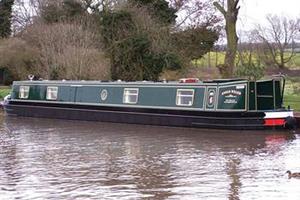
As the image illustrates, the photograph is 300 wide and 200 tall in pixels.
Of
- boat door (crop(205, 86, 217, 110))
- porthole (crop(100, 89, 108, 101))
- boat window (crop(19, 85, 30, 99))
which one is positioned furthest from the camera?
boat window (crop(19, 85, 30, 99))

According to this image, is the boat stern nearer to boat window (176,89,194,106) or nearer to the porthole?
boat window (176,89,194,106)

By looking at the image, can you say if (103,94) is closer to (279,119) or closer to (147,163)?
(279,119)

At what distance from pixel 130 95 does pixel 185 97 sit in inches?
98.9

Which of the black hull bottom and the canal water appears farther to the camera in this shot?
the black hull bottom

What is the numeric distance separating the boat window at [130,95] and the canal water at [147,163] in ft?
5.60

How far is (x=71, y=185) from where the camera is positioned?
10.5 metres

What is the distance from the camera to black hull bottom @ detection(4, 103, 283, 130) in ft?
61.5

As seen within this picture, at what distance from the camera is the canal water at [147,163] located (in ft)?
32.5

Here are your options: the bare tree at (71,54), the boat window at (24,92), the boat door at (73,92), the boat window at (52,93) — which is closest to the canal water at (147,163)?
the boat door at (73,92)

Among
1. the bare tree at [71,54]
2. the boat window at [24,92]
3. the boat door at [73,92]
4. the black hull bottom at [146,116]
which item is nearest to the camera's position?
A: the black hull bottom at [146,116]

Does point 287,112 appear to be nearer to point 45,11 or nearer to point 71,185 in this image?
point 71,185

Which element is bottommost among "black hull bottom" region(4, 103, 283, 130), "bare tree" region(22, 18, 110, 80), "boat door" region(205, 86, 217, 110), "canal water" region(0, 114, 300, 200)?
"canal water" region(0, 114, 300, 200)

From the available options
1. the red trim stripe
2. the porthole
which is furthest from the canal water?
the porthole

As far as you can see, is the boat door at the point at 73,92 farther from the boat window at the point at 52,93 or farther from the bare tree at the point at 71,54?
the bare tree at the point at 71,54
